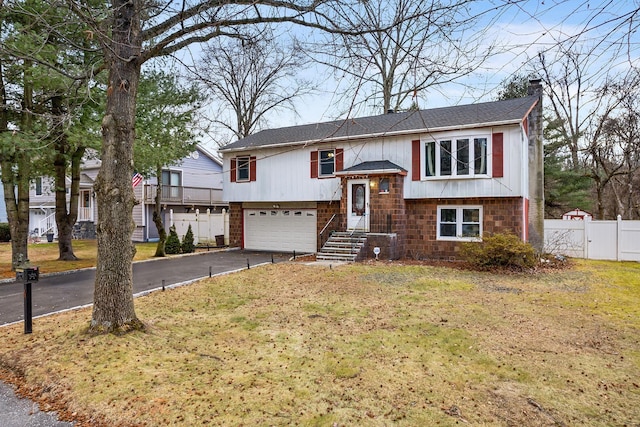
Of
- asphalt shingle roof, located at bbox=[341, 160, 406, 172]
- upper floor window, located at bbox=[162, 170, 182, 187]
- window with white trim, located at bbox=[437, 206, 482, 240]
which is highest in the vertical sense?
upper floor window, located at bbox=[162, 170, 182, 187]

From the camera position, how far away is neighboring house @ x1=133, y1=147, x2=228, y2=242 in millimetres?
23016

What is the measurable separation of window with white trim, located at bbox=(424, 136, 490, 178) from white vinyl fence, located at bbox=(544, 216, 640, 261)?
175 inches

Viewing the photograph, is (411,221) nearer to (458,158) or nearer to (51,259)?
(458,158)

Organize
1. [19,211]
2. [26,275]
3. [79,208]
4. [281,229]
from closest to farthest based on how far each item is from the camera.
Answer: [26,275] < [19,211] < [281,229] < [79,208]

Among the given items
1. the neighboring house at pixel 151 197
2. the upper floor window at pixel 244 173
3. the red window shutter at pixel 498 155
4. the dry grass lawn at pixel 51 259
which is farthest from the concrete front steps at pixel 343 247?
the neighboring house at pixel 151 197

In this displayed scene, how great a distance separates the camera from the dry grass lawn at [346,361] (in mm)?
3506

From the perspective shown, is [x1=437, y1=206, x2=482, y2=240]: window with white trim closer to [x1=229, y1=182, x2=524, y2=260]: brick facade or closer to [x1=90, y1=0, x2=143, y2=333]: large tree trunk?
[x1=229, y1=182, x2=524, y2=260]: brick facade

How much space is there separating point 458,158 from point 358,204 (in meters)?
4.01

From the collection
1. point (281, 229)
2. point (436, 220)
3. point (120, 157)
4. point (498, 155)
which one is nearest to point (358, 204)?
point (436, 220)

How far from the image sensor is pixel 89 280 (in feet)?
35.3

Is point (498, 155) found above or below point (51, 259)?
above

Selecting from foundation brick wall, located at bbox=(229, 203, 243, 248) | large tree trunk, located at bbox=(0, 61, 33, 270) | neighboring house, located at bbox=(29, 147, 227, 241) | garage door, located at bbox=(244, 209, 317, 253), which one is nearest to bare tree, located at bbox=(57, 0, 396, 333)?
large tree trunk, located at bbox=(0, 61, 33, 270)

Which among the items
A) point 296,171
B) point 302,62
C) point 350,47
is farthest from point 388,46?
point 296,171

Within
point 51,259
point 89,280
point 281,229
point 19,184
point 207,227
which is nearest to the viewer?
point 89,280
